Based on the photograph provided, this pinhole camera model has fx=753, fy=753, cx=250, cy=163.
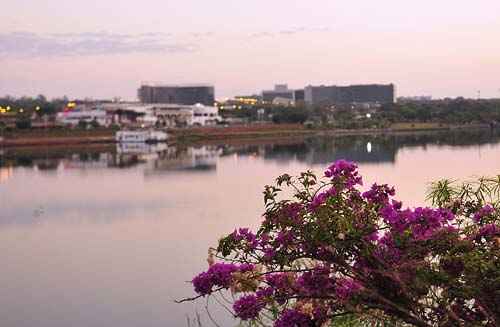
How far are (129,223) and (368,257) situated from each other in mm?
13402

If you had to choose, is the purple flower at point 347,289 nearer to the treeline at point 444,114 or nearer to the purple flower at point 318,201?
the purple flower at point 318,201

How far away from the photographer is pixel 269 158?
3466 centimetres

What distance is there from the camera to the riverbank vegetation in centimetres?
234

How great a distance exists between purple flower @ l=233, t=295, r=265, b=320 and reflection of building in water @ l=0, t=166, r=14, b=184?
2517 cm

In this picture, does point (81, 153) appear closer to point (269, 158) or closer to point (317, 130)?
point (269, 158)

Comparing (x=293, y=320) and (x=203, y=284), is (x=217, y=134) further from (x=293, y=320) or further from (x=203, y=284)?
(x=293, y=320)

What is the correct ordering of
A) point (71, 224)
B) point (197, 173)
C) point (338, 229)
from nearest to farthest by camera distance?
point (338, 229) < point (71, 224) < point (197, 173)

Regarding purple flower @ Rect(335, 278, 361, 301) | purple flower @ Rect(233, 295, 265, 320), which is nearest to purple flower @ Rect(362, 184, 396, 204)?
purple flower @ Rect(335, 278, 361, 301)

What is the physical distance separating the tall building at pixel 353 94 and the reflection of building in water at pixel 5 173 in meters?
88.9

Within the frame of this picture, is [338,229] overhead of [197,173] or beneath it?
overhead

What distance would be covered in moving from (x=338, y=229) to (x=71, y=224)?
14109 millimetres

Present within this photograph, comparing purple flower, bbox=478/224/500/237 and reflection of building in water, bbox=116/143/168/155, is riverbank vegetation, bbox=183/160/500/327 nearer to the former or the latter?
purple flower, bbox=478/224/500/237


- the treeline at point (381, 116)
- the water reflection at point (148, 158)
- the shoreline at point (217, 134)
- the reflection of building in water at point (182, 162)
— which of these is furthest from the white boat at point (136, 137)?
the treeline at point (381, 116)

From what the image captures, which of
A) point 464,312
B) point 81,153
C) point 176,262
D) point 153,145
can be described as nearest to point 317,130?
point 153,145
